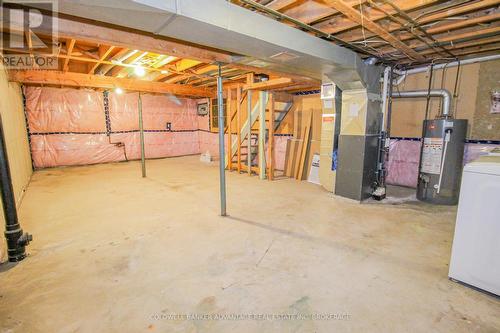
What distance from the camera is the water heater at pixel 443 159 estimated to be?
3.69 m

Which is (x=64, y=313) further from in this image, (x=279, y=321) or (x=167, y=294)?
(x=279, y=321)

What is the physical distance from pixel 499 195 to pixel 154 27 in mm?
2766

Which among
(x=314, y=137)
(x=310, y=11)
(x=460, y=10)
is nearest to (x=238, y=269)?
(x=310, y=11)

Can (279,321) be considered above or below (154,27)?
below

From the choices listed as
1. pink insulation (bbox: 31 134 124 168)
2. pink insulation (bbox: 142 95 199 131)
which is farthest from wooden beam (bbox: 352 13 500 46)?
pink insulation (bbox: 31 134 124 168)

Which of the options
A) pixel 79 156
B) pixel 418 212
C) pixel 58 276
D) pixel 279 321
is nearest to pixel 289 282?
pixel 279 321

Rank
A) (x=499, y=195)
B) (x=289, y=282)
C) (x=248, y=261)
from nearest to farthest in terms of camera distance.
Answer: (x=499, y=195), (x=289, y=282), (x=248, y=261)

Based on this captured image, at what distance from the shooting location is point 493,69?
3705 mm

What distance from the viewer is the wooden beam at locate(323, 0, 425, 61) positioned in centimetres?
204

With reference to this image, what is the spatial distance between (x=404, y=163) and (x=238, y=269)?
13.7ft

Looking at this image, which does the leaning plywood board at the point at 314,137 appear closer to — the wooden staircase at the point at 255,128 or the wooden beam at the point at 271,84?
the wooden staircase at the point at 255,128

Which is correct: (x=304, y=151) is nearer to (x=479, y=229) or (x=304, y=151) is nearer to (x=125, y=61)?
(x=479, y=229)

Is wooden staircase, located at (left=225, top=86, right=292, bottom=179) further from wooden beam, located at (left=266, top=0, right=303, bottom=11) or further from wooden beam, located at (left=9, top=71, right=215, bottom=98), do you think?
wooden beam, located at (left=266, top=0, right=303, bottom=11)

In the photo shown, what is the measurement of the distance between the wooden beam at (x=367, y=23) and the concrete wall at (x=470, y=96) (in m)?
1.09
